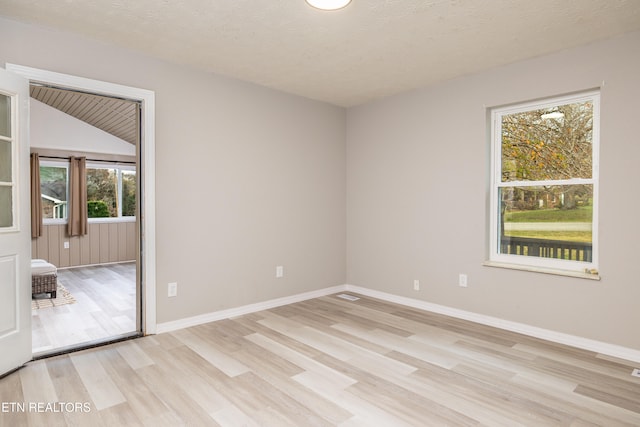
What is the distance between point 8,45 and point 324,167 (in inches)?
125

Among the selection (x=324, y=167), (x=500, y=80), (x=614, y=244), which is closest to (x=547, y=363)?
(x=614, y=244)

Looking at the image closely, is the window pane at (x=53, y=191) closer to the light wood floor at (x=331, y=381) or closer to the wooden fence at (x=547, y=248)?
the light wood floor at (x=331, y=381)

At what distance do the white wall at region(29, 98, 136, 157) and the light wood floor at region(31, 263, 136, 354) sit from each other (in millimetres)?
2399

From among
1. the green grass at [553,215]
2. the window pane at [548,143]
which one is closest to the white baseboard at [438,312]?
the green grass at [553,215]

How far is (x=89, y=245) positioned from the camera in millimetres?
7203

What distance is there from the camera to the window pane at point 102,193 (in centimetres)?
749

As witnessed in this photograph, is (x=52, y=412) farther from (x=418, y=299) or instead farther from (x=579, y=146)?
(x=579, y=146)

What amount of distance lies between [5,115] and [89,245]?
5.27 m

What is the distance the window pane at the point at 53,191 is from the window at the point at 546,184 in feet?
24.1

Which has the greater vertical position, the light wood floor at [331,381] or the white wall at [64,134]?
the white wall at [64,134]

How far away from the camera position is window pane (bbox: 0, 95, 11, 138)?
257cm

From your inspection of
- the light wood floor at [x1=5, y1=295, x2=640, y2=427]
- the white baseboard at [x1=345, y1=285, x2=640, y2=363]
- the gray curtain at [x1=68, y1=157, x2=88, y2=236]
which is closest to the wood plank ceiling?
the gray curtain at [x1=68, y1=157, x2=88, y2=236]

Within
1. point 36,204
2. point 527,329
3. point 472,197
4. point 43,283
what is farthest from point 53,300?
point 527,329

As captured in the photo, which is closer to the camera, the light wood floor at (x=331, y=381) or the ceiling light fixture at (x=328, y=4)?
the light wood floor at (x=331, y=381)
